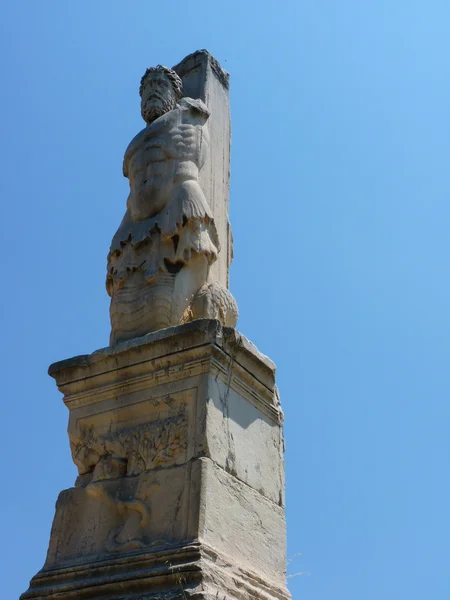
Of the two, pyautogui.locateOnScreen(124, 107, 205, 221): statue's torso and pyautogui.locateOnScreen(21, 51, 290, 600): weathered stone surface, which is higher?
pyautogui.locateOnScreen(124, 107, 205, 221): statue's torso

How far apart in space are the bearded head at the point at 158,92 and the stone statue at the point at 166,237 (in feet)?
0.04

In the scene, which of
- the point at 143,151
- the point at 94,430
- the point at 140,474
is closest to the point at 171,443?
the point at 140,474

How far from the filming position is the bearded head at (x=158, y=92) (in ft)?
20.3

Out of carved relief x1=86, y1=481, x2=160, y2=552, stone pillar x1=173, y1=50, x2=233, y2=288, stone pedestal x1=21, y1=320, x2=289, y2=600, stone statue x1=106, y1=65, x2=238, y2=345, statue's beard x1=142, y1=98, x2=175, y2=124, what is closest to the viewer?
stone pedestal x1=21, y1=320, x2=289, y2=600

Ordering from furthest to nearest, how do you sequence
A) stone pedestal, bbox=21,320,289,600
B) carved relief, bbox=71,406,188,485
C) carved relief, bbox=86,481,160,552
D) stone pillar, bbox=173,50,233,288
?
stone pillar, bbox=173,50,233,288
carved relief, bbox=71,406,188,485
carved relief, bbox=86,481,160,552
stone pedestal, bbox=21,320,289,600

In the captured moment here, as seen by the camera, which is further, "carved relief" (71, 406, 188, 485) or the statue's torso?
the statue's torso

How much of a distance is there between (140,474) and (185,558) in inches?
27.8

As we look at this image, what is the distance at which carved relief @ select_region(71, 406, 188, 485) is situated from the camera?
443 centimetres

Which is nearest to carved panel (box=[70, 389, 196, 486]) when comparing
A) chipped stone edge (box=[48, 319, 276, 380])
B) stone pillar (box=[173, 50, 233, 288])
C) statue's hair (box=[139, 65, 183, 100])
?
chipped stone edge (box=[48, 319, 276, 380])

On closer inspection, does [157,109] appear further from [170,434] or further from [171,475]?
[171,475]

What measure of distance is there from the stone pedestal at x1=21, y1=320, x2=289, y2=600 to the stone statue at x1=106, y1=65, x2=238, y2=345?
1.21 feet

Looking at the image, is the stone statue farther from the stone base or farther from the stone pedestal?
the stone base

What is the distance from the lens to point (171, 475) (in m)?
4.32

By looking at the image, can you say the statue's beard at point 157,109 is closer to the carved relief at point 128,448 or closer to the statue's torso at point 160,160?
the statue's torso at point 160,160
